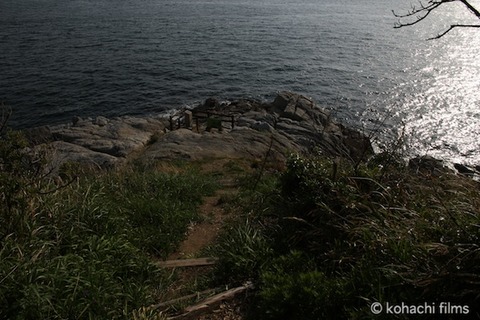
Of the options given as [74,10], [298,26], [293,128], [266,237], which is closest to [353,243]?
[266,237]

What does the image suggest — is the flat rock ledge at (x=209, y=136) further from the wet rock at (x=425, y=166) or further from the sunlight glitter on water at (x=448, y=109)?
the sunlight glitter on water at (x=448, y=109)

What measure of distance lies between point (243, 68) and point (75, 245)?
3593 cm

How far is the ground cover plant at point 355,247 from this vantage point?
4152 mm

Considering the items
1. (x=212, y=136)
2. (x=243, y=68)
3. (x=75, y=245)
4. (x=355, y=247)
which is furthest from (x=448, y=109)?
(x=75, y=245)

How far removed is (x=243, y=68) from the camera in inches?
1564

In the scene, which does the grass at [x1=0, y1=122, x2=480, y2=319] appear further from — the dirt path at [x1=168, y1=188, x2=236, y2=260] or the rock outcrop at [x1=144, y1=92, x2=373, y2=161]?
the rock outcrop at [x1=144, y1=92, x2=373, y2=161]

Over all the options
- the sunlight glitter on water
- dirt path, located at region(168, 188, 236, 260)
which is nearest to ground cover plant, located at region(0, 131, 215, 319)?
dirt path, located at region(168, 188, 236, 260)

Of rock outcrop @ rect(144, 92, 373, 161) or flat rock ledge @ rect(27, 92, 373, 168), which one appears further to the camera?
rock outcrop @ rect(144, 92, 373, 161)

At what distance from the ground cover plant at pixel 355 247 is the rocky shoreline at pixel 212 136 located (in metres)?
6.82

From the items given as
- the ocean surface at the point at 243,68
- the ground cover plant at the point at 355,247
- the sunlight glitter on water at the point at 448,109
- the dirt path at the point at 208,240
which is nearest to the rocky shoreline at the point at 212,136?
the ocean surface at the point at 243,68

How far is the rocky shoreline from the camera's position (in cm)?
1736

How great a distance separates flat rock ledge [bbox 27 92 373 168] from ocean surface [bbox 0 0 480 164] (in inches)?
122

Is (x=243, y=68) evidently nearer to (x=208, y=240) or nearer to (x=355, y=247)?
(x=208, y=240)

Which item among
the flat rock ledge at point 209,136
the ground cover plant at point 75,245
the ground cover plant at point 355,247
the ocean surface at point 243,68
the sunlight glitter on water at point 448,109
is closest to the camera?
the ground cover plant at point 355,247
